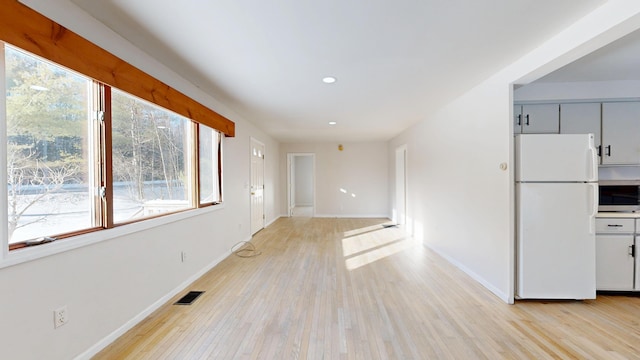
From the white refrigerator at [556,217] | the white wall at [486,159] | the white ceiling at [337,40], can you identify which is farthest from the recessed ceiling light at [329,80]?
the white refrigerator at [556,217]

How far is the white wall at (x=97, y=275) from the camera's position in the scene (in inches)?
55.4

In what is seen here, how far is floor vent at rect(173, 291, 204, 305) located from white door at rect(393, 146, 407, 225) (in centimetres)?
471

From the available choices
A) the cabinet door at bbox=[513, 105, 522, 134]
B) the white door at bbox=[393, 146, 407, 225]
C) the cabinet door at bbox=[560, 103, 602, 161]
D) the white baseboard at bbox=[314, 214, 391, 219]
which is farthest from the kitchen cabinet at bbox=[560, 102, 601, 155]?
the white baseboard at bbox=[314, 214, 391, 219]

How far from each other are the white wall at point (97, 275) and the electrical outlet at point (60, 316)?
21 mm

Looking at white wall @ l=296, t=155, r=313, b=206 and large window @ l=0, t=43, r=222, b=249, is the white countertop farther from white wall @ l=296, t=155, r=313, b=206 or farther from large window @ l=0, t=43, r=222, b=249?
white wall @ l=296, t=155, r=313, b=206

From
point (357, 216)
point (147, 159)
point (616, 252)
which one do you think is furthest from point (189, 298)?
point (357, 216)

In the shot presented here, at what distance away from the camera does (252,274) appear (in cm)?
334

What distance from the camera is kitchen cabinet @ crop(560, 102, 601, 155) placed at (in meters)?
2.95

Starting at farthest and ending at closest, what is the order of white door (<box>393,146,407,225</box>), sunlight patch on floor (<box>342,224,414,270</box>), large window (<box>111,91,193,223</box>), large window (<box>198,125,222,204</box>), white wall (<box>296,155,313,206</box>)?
white wall (<box>296,155,313,206</box>)
white door (<box>393,146,407,225</box>)
sunlight patch on floor (<box>342,224,414,270</box>)
large window (<box>198,125,222,204</box>)
large window (<box>111,91,193,223</box>)

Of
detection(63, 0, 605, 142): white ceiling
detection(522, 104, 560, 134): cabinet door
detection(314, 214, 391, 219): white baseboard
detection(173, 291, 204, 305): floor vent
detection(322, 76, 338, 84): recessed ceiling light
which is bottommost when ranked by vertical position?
detection(173, 291, 204, 305): floor vent

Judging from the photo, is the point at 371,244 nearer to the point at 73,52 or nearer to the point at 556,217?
the point at 556,217

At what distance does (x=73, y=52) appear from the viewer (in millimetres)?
1602

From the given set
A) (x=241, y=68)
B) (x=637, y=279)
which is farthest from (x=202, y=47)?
(x=637, y=279)

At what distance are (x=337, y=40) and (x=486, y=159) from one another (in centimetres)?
213
